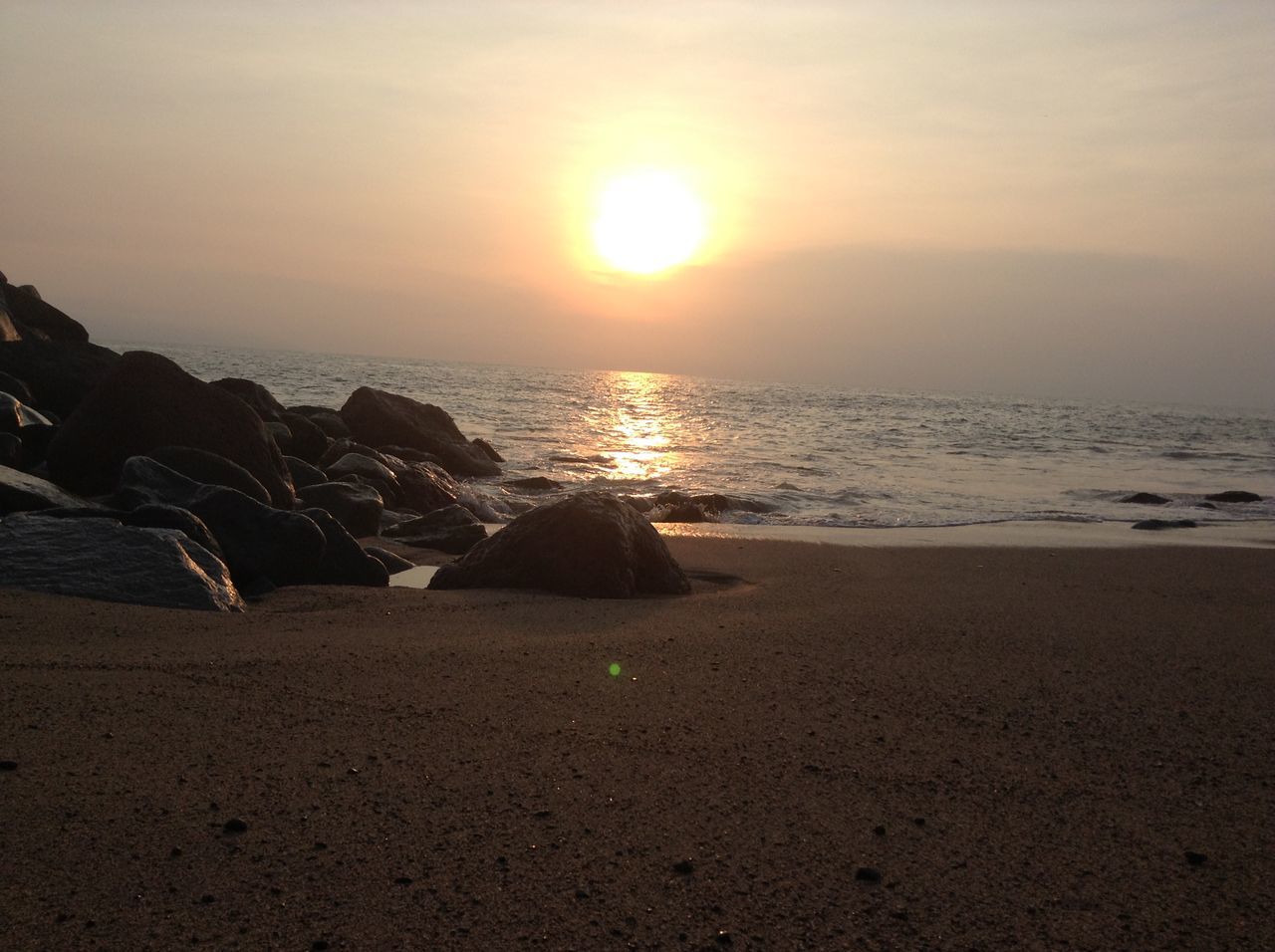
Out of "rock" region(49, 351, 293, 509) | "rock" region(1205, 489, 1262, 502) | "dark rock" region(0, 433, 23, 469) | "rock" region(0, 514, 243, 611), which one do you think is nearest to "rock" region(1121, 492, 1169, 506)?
"rock" region(1205, 489, 1262, 502)

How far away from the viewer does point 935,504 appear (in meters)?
12.9

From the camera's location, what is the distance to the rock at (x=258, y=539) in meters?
5.59

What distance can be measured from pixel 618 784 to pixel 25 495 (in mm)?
4561

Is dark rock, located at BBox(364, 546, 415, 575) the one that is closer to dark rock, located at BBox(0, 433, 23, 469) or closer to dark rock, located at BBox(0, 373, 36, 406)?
dark rock, located at BBox(0, 433, 23, 469)

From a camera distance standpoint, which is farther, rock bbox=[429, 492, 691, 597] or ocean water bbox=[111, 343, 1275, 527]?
ocean water bbox=[111, 343, 1275, 527]

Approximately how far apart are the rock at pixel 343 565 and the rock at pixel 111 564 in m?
0.82

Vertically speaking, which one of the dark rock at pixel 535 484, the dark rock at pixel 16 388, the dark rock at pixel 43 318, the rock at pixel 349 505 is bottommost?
the dark rock at pixel 535 484

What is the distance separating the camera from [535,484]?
14.1m

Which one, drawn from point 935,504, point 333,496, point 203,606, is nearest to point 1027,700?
point 203,606

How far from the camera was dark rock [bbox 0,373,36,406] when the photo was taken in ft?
35.7

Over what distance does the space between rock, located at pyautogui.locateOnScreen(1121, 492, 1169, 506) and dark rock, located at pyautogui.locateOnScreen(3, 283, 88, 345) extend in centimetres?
1467

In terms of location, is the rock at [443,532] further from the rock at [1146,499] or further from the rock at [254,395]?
the rock at [1146,499]

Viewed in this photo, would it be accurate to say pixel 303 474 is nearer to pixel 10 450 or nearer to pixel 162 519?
pixel 10 450

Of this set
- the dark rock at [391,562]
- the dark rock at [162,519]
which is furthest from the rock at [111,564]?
the dark rock at [391,562]
